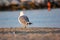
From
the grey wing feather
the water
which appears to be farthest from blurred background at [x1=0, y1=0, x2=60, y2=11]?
the grey wing feather

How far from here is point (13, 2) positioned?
31969 mm

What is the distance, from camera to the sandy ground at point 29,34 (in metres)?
10.1

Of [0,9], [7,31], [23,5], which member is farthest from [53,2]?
[7,31]

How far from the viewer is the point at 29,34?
35.0ft

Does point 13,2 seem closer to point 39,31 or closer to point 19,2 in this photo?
point 19,2

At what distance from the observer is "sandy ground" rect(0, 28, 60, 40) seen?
10.1 m

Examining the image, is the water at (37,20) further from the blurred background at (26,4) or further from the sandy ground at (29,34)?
the blurred background at (26,4)

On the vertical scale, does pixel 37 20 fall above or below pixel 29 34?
below

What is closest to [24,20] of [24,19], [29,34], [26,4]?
[24,19]

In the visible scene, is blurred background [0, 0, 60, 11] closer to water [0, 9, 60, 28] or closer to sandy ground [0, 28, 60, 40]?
water [0, 9, 60, 28]

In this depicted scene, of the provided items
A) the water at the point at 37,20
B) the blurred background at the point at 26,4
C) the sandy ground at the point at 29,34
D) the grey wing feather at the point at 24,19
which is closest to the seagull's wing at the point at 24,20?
the grey wing feather at the point at 24,19

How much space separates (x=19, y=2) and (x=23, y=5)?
3.61ft

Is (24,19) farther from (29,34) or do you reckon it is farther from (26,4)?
(26,4)

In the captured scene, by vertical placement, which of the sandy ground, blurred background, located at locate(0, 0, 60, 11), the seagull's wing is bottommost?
blurred background, located at locate(0, 0, 60, 11)
